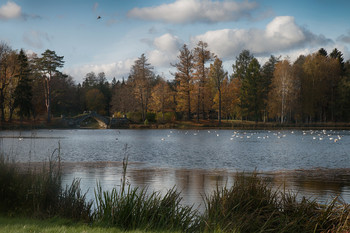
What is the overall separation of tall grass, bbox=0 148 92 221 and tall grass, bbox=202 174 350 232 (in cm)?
281

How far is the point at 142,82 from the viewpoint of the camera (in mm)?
75500

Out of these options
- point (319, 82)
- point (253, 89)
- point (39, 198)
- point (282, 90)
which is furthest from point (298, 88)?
point (39, 198)

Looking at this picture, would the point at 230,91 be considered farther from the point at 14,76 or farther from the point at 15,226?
Answer: the point at 15,226

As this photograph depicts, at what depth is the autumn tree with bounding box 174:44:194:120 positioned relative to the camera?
71.8 meters

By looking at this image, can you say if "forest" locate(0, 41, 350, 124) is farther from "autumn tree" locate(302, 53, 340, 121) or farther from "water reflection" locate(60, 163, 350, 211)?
"water reflection" locate(60, 163, 350, 211)

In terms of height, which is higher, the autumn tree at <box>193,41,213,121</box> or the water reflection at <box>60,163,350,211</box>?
the autumn tree at <box>193,41,213,121</box>

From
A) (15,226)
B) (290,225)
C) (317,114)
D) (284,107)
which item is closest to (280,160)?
(290,225)

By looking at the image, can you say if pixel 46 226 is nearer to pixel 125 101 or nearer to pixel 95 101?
pixel 125 101

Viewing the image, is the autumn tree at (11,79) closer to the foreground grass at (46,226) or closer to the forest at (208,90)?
the forest at (208,90)

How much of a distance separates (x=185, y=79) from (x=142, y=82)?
30.4 ft

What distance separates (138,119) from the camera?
75.0 metres

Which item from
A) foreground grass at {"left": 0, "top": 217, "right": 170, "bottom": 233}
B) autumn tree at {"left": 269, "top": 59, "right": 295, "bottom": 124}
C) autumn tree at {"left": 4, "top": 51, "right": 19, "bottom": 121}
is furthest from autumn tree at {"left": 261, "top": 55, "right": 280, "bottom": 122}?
foreground grass at {"left": 0, "top": 217, "right": 170, "bottom": 233}

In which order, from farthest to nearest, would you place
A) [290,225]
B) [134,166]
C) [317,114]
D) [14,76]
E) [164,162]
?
[317,114], [14,76], [164,162], [134,166], [290,225]

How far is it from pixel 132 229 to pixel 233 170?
11.8m
